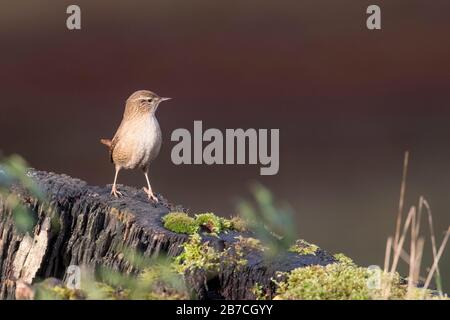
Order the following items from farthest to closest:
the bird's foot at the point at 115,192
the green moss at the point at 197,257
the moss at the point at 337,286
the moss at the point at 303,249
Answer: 1. the bird's foot at the point at 115,192
2. the moss at the point at 303,249
3. the green moss at the point at 197,257
4. the moss at the point at 337,286

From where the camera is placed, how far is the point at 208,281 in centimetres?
375

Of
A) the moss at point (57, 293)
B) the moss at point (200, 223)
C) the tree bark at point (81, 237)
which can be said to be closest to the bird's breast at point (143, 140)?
the tree bark at point (81, 237)

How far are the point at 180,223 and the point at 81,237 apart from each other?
44 cm

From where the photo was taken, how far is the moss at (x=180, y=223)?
3.99 meters

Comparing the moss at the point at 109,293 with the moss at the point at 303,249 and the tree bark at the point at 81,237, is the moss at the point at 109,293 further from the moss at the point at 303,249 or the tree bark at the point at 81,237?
the moss at the point at 303,249

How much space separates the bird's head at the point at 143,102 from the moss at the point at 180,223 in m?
1.31

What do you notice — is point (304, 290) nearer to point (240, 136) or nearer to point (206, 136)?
point (240, 136)

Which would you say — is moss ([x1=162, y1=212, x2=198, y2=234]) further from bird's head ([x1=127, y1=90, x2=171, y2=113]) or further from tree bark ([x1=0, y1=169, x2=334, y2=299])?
bird's head ([x1=127, y1=90, x2=171, y2=113])

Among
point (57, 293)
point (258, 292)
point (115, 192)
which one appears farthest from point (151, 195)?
point (57, 293)

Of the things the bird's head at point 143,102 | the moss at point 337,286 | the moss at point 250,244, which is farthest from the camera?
the bird's head at point 143,102

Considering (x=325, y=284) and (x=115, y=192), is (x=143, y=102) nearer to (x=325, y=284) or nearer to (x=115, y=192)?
(x=115, y=192)

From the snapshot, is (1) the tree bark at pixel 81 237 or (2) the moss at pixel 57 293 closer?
(2) the moss at pixel 57 293
